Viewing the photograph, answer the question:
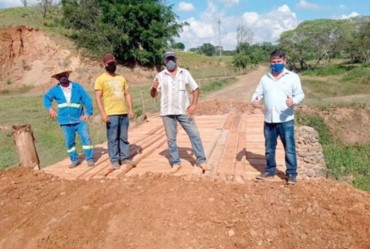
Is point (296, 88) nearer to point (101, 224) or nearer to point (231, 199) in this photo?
point (231, 199)

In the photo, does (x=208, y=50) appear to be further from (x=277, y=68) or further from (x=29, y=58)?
(x=277, y=68)

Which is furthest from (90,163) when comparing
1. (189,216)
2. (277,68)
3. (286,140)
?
(277,68)

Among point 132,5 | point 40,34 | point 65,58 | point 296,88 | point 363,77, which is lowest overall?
point 363,77

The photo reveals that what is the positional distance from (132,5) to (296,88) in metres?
28.7

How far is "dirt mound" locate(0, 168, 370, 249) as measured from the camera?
9.54 ft

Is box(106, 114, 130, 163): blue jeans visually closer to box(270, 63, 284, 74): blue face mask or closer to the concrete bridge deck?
the concrete bridge deck

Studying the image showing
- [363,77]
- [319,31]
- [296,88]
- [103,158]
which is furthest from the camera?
[319,31]

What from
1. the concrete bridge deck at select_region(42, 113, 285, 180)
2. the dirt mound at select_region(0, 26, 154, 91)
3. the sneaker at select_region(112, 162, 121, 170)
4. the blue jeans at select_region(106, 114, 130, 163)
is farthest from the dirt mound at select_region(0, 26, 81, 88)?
the sneaker at select_region(112, 162, 121, 170)

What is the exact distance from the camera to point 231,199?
345 centimetres

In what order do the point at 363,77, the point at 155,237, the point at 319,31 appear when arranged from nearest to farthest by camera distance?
1. the point at 155,237
2. the point at 363,77
3. the point at 319,31

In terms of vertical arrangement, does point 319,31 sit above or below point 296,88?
above

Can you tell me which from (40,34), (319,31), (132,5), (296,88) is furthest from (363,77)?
(40,34)

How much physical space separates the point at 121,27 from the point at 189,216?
1140 inches

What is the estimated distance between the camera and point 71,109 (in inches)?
194
